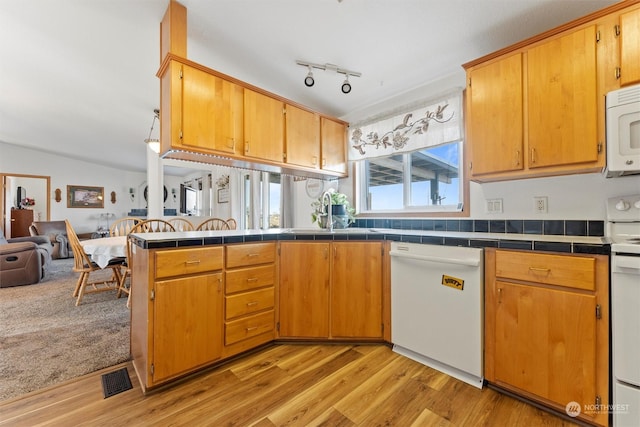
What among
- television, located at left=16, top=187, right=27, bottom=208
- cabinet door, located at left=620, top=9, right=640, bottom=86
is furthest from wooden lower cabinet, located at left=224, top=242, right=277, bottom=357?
television, located at left=16, top=187, right=27, bottom=208

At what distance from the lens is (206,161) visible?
2.20 m

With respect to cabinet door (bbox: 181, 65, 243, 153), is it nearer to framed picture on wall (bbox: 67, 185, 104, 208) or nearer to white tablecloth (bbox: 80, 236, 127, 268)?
white tablecloth (bbox: 80, 236, 127, 268)

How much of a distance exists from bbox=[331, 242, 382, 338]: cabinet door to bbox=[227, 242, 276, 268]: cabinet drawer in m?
0.52

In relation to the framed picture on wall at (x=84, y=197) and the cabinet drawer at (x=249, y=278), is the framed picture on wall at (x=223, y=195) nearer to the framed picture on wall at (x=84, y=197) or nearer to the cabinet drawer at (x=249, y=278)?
the cabinet drawer at (x=249, y=278)

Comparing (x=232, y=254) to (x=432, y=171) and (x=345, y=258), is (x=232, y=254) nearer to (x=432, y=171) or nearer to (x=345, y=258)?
(x=345, y=258)

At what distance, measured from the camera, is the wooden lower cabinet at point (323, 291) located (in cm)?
211

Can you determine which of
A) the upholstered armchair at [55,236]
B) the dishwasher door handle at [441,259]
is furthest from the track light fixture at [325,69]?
the upholstered armchair at [55,236]

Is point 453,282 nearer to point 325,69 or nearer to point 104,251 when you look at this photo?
point 325,69

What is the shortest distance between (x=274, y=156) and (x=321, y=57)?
2.99 ft

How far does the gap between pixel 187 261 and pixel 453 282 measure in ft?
5.54

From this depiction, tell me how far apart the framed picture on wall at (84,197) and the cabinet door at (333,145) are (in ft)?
27.9

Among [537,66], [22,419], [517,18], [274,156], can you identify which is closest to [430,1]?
[517,18]

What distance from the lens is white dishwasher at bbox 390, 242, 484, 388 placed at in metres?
1.60

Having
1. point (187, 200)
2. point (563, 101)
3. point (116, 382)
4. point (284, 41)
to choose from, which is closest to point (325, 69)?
point (284, 41)
